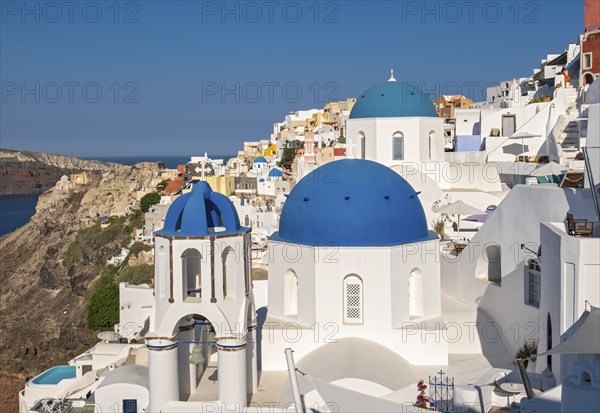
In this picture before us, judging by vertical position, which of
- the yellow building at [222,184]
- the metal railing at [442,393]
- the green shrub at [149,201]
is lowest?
the metal railing at [442,393]

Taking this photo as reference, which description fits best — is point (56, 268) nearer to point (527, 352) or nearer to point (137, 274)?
point (137, 274)

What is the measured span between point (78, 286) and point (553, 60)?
37.3 m

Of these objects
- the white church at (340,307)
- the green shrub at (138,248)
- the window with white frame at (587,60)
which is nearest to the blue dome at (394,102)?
the white church at (340,307)

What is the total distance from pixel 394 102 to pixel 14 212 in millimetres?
147208

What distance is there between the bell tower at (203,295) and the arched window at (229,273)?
0.02 m

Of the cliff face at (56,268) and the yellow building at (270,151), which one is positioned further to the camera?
the yellow building at (270,151)

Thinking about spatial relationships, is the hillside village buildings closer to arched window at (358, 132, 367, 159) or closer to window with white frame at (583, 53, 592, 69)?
arched window at (358, 132, 367, 159)

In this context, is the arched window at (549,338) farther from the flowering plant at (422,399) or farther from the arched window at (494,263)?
the arched window at (494,263)

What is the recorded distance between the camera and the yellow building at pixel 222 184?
54.6 metres

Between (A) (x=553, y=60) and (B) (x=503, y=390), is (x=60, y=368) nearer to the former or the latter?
(B) (x=503, y=390)

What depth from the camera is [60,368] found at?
Result: 81.3 ft

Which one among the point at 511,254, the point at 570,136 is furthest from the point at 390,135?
the point at 511,254

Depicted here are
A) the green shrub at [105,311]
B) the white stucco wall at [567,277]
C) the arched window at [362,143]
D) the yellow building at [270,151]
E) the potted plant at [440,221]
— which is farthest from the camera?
the yellow building at [270,151]

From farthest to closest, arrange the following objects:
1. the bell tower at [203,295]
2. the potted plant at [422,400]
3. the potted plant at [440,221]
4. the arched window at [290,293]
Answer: the potted plant at [440,221] → the arched window at [290,293] → the bell tower at [203,295] → the potted plant at [422,400]
